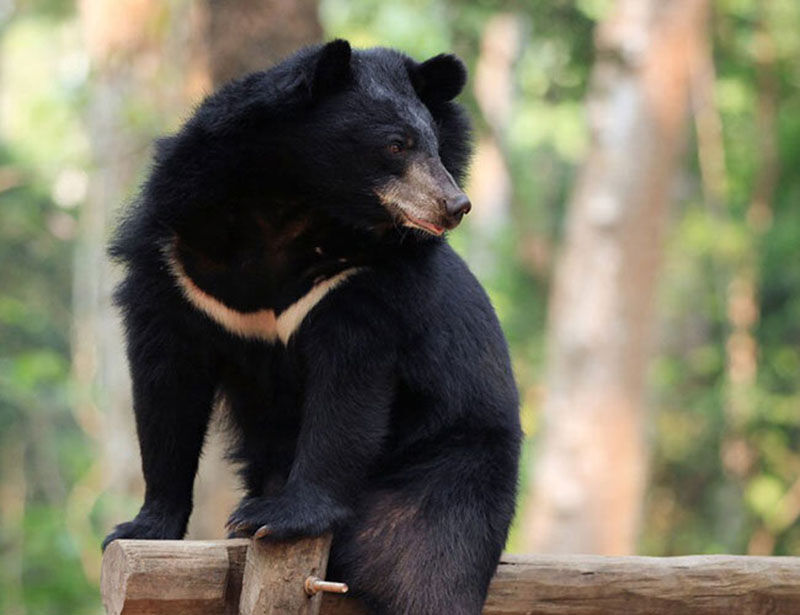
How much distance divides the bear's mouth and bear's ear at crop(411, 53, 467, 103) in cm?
39

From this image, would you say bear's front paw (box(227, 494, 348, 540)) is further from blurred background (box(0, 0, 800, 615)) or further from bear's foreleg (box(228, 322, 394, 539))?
Result: blurred background (box(0, 0, 800, 615))

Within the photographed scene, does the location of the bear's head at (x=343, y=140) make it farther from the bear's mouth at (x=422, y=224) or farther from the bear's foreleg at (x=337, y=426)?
the bear's foreleg at (x=337, y=426)

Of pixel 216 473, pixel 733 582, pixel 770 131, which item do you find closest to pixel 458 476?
pixel 733 582

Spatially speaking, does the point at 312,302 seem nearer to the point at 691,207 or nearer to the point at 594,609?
the point at 594,609

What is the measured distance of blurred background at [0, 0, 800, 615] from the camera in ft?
27.7

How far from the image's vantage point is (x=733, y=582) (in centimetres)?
325

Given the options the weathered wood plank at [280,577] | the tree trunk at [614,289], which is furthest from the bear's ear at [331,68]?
the tree trunk at [614,289]

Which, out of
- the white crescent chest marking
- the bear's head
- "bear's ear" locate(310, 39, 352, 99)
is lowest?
the white crescent chest marking

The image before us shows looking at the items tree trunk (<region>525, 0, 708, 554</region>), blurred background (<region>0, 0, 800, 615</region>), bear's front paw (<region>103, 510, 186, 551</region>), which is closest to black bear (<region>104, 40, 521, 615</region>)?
bear's front paw (<region>103, 510, 186, 551</region>)

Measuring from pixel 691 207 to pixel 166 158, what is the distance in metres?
12.4

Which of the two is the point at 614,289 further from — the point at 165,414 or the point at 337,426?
the point at 337,426

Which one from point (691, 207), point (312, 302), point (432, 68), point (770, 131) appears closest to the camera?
point (312, 302)

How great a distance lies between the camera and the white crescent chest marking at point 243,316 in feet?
10.2

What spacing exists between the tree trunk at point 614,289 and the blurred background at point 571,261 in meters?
0.02
